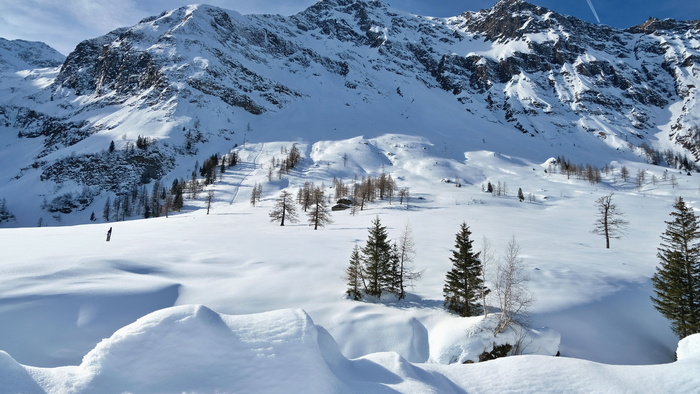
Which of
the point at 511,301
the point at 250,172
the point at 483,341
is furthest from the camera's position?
the point at 250,172

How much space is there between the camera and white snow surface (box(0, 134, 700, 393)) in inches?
207

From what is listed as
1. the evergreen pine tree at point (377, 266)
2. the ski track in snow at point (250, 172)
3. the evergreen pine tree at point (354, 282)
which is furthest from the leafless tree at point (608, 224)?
the ski track in snow at point (250, 172)

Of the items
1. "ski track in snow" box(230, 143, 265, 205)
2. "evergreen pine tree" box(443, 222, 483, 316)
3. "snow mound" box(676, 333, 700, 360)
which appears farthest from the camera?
"ski track in snow" box(230, 143, 265, 205)

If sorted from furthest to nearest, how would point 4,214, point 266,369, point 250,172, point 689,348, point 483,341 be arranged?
point 250,172, point 4,214, point 483,341, point 689,348, point 266,369

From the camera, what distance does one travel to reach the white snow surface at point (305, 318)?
17.3 feet

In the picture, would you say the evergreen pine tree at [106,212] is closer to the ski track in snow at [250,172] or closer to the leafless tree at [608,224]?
the ski track in snow at [250,172]

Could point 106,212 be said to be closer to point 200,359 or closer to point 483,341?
point 483,341

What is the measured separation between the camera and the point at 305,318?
673cm

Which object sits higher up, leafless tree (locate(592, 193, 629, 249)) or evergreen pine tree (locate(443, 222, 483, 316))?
leafless tree (locate(592, 193, 629, 249))

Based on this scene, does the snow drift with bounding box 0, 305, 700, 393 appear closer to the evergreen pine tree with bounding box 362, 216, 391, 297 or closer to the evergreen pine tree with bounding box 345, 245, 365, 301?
the evergreen pine tree with bounding box 345, 245, 365, 301

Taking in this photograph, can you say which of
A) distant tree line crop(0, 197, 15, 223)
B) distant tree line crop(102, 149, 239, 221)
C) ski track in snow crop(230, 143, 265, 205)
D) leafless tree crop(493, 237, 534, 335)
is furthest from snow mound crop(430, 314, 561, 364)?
distant tree line crop(0, 197, 15, 223)

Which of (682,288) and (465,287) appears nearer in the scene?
(682,288)

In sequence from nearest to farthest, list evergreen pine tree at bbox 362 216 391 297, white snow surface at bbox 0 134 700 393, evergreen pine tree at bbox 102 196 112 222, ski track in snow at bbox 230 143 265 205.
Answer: white snow surface at bbox 0 134 700 393
evergreen pine tree at bbox 362 216 391 297
evergreen pine tree at bbox 102 196 112 222
ski track in snow at bbox 230 143 265 205

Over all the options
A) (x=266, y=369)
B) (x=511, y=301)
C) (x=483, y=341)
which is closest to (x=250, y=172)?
(x=511, y=301)
